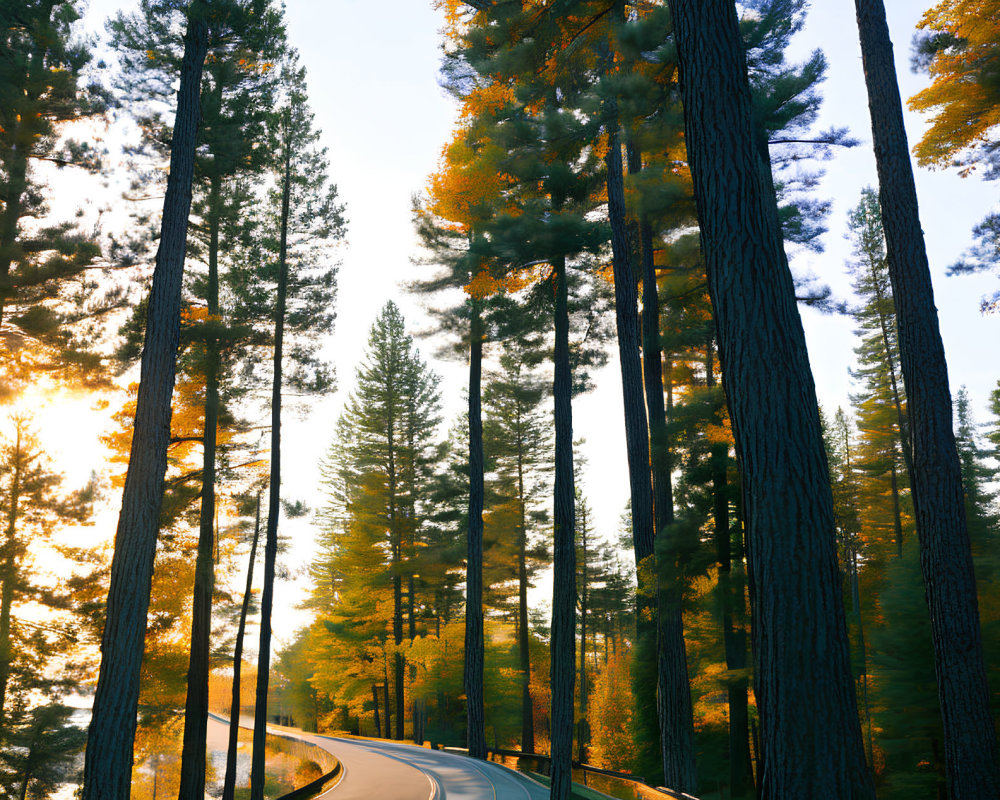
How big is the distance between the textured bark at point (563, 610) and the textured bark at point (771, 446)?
610 centimetres

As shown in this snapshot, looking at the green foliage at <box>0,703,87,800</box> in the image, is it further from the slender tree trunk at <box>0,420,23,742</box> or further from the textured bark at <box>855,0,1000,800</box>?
the textured bark at <box>855,0,1000,800</box>

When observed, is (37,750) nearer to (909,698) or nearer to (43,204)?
(43,204)

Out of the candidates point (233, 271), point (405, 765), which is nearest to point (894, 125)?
point (233, 271)

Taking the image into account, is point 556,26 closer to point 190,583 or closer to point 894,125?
point 894,125

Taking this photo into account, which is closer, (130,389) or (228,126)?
(228,126)

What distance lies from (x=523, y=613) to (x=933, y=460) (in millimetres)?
20348

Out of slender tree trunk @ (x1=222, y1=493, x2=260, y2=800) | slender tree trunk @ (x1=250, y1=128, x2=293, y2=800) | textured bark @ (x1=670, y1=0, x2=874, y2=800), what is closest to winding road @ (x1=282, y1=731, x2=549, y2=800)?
slender tree trunk @ (x1=250, y1=128, x2=293, y2=800)

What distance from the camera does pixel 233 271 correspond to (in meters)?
14.7

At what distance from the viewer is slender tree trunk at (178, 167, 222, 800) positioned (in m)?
11.8

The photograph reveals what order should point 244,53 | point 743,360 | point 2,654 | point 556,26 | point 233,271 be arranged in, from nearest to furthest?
point 743,360 → point 556,26 → point 244,53 → point 2,654 → point 233,271

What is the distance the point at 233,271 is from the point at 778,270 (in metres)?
14.1

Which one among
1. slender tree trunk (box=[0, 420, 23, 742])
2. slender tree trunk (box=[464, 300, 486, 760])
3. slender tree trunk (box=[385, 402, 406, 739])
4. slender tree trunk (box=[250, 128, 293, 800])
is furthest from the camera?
slender tree trunk (box=[385, 402, 406, 739])

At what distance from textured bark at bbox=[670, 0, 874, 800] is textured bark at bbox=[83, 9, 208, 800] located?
665cm

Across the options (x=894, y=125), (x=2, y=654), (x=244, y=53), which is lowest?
(x=2, y=654)
